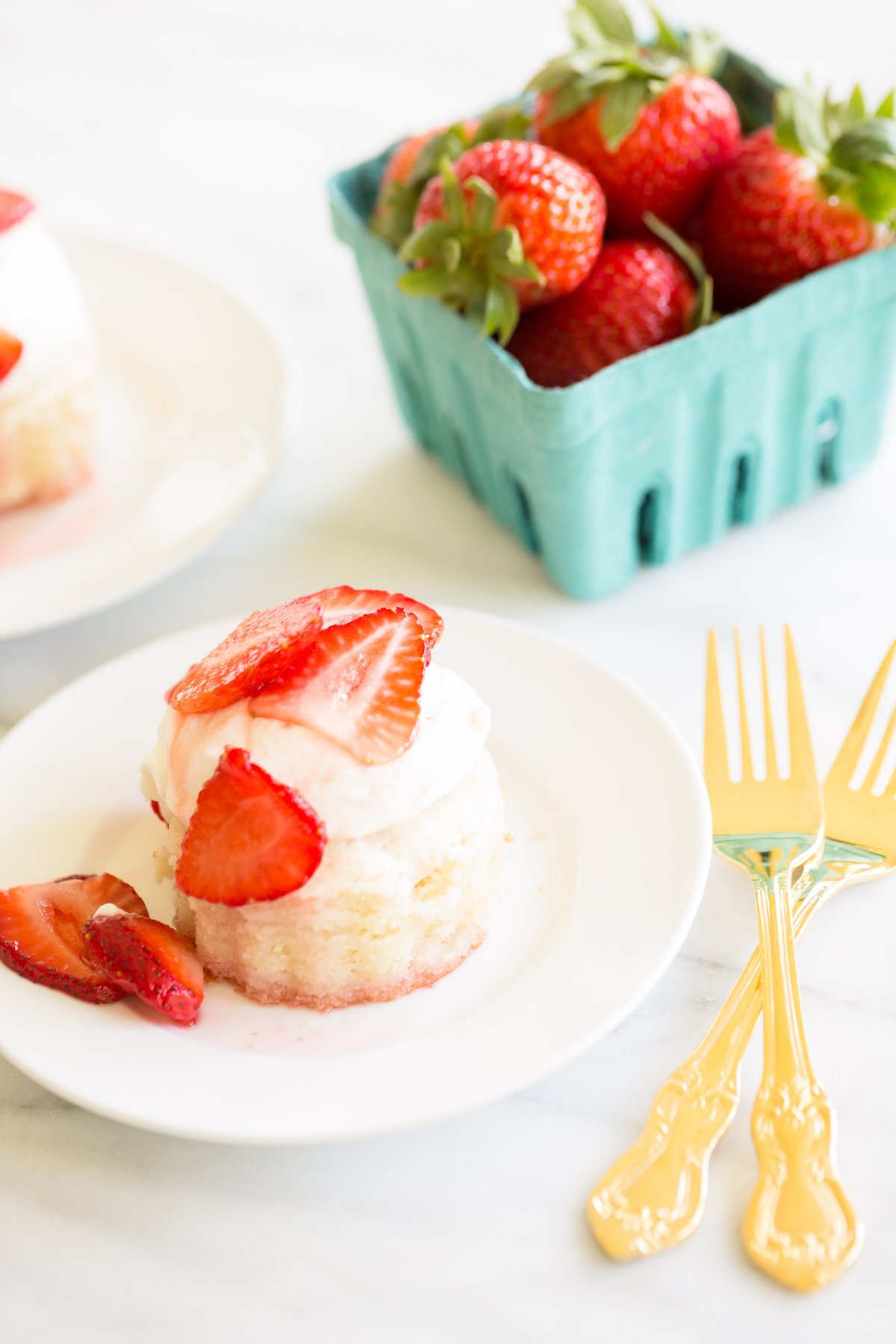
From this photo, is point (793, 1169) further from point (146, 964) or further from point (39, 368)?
point (39, 368)

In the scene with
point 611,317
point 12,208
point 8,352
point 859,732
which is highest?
point 12,208

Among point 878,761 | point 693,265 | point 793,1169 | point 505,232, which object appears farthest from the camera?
point 693,265

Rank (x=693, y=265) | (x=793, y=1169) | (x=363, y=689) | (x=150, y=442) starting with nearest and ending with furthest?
(x=793, y=1169) → (x=363, y=689) → (x=693, y=265) → (x=150, y=442)

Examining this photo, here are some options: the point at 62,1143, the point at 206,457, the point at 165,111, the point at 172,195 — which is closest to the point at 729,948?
the point at 62,1143

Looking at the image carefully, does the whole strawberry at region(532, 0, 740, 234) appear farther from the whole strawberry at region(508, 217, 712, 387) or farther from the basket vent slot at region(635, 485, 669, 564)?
the basket vent slot at region(635, 485, 669, 564)

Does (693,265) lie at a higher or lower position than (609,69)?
lower

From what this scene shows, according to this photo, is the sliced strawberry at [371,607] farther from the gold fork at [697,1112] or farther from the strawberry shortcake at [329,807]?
the gold fork at [697,1112]

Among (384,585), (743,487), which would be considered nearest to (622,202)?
(743,487)

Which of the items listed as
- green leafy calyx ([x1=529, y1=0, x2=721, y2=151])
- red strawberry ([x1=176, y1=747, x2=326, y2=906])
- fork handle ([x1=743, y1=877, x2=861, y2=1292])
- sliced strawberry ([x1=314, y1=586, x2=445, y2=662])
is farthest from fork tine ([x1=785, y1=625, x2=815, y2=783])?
green leafy calyx ([x1=529, y1=0, x2=721, y2=151])
